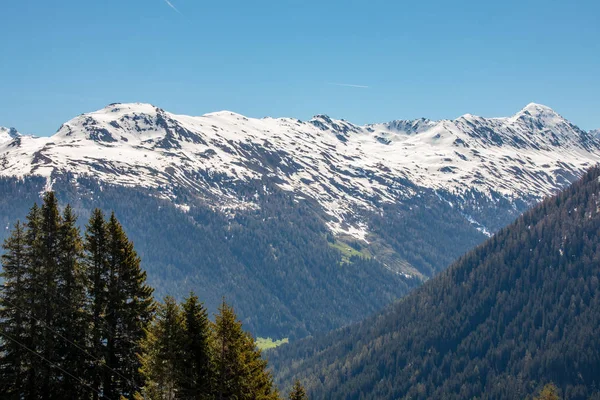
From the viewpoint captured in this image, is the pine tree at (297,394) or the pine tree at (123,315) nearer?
the pine tree at (123,315)

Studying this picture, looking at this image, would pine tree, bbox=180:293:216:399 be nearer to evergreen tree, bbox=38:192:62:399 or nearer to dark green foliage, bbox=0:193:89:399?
dark green foliage, bbox=0:193:89:399

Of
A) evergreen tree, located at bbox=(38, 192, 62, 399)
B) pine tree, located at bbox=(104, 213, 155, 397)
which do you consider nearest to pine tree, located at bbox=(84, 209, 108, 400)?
pine tree, located at bbox=(104, 213, 155, 397)

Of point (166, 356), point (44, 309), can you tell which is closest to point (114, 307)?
point (44, 309)

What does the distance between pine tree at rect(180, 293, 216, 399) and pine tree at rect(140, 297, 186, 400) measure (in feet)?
0.95

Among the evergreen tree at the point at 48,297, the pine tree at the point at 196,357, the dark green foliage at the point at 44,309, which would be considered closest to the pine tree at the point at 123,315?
the dark green foliage at the point at 44,309

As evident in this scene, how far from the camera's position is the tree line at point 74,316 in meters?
38.9

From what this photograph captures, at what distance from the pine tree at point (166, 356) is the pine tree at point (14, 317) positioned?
1067 centimetres

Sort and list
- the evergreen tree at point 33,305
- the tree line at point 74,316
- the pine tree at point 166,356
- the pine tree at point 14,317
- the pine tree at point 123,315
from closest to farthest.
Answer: the pine tree at point 166,356, the pine tree at point 14,317, the tree line at point 74,316, the evergreen tree at point 33,305, the pine tree at point 123,315

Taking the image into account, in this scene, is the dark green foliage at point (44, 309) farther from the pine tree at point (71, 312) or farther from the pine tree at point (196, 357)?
the pine tree at point (196, 357)

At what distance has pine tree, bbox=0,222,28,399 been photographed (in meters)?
38.6

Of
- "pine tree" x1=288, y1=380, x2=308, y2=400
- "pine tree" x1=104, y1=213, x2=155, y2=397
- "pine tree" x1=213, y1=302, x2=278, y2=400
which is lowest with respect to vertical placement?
"pine tree" x1=288, y1=380, x2=308, y2=400

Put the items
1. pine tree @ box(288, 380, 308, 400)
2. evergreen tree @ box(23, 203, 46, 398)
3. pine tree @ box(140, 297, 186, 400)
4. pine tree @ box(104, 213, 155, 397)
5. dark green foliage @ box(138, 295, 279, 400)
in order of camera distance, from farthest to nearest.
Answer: pine tree @ box(288, 380, 308, 400), pine tree @ box(104, 213, 155, 397), evergreen tree @ box(23, 203, 46, 398), dark green foliage @ box(138, 295, 279, 400), pine tree @ box(140, 297, 186, 400)

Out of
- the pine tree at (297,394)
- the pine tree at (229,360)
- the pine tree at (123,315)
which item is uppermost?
the pine tree at (123,315)

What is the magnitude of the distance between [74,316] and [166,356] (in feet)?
38.2
